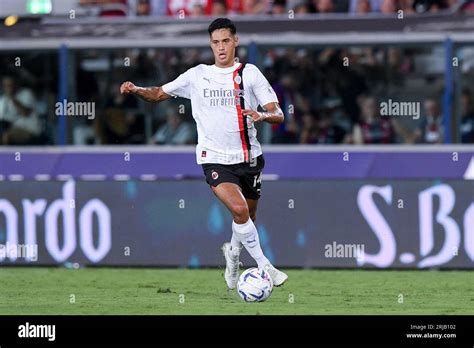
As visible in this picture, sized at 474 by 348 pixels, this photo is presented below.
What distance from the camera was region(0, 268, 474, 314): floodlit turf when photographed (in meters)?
11.7

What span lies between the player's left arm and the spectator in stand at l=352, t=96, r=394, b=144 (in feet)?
17.9

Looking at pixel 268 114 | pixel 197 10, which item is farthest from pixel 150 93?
pixel 197 10

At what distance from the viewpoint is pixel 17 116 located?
60.3ft

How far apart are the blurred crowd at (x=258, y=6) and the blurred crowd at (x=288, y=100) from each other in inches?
23.3

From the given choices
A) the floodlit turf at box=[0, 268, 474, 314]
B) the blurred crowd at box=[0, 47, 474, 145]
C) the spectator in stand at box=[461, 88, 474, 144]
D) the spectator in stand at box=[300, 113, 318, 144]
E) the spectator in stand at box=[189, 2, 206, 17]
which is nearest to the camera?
the floodlit turf at box=[0, 268, 474, 314]

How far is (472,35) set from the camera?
1695cm

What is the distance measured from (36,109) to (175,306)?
7.08m

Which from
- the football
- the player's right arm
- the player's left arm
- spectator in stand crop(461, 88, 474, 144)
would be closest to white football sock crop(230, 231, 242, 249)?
the football

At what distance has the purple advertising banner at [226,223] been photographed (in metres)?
15.5
